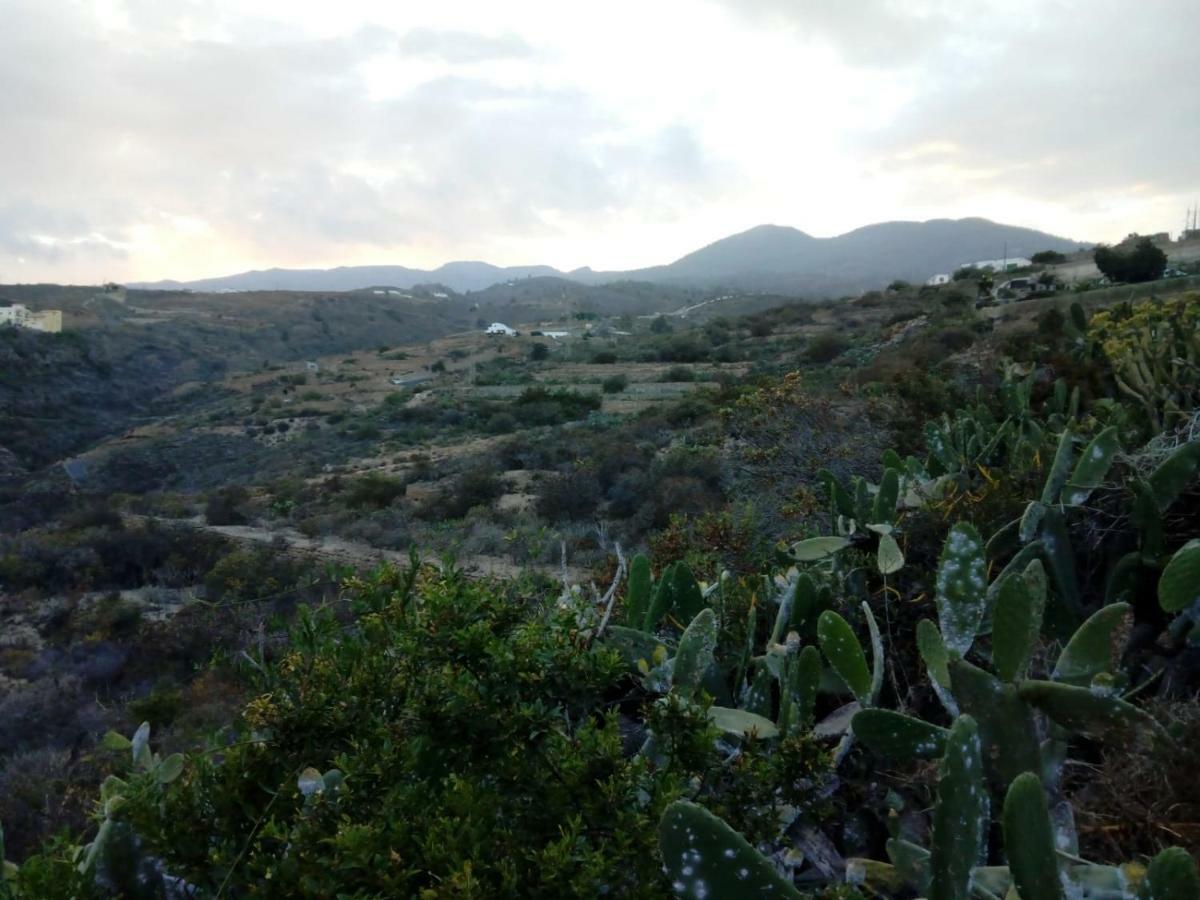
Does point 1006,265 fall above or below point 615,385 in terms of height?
above

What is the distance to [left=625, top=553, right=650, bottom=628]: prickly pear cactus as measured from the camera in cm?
313

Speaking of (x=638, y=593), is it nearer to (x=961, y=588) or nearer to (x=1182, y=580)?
(x=961, y=588)

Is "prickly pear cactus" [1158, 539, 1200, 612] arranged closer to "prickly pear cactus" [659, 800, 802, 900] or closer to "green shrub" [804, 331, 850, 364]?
"prickly pear cactus" [659, 800, 802, 900]

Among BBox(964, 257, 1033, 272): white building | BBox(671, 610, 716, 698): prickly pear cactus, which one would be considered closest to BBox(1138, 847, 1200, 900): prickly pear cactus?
BBox(671, 610, 716, 698): prickly pear cactus

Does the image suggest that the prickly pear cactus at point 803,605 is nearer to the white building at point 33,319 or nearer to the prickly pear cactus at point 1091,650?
the prickly pear cactus at point 1091,650

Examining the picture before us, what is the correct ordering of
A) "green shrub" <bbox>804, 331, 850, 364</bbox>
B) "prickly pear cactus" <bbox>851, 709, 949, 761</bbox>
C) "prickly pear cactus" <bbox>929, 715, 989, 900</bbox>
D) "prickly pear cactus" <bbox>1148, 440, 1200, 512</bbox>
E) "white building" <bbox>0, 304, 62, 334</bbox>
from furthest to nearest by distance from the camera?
"white building" <bbox>0, 304, 62, 334</bbox>
"green shrub" <bbox>804, 331, 850, 364</bbox>
"prickly pear cactus" <bbox>1148, 440, 1200, 512</bbox>
"prickly pear cactus" <bbox>851, 709, 949, 761</bbox>
"prickly pear cactus" <bbox>929, 715, 989, 900</bbox>

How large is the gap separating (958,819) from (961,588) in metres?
0.89

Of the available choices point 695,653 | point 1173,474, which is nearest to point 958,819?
point 695,653

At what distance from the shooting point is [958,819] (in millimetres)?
1681

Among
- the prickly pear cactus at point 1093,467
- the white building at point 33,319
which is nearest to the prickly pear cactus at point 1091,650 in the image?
the prickly pear cactus at point 1093,467

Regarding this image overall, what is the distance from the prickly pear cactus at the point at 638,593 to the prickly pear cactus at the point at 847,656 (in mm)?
932

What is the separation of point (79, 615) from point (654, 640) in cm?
1215

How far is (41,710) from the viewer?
879 centimetres

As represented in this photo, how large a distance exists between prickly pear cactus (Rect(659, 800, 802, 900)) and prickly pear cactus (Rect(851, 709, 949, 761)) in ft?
1.96
